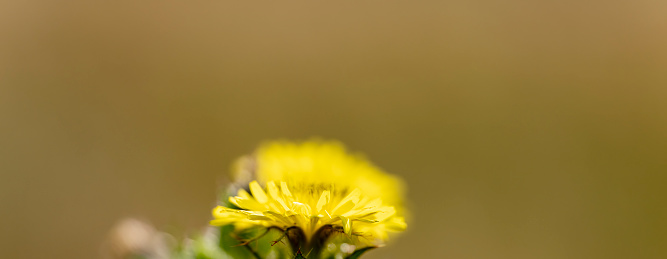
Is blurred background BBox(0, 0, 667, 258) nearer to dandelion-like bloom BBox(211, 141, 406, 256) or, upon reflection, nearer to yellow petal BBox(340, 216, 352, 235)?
dandelion-like bloom BBox(211, 141, 406, 256)

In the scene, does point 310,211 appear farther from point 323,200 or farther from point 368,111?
point 368,111

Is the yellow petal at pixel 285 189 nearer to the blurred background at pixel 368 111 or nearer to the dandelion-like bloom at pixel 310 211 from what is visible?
the dandelion-like bloom at pixel 310 211

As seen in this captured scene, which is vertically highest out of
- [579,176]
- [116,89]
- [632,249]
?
[116,89]

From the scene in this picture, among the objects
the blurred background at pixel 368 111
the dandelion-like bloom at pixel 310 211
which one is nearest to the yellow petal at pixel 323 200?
the dandelion-like bloom at pixel 310 211

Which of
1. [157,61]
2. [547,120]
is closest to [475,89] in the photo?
[547,120]

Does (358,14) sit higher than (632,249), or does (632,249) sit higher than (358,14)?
(358,14)

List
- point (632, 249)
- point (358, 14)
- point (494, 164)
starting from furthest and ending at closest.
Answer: point (358, 14)
point (494, 164)
point (632, 249)

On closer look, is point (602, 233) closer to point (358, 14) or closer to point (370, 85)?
point (370, 85)

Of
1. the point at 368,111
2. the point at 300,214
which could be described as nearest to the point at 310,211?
the point at 300,214
